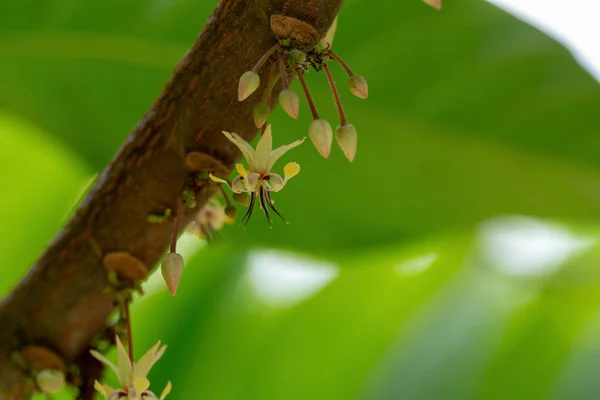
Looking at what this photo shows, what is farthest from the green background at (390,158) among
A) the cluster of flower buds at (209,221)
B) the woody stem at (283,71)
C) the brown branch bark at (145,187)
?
the woody stem at (283,71)

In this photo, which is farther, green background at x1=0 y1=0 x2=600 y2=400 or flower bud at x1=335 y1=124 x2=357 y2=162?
green background at x1=0 y1=0 x2=600 y2=400

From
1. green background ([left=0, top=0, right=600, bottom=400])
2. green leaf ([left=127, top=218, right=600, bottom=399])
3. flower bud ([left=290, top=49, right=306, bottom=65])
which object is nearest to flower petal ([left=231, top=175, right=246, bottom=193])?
flower bud ([left=290, top=49, right=306, bottom=65])

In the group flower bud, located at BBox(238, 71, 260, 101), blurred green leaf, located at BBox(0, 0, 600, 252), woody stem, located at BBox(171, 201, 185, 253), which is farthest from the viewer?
blurred green leaf, located at BBox(0, 0, 600, 252)

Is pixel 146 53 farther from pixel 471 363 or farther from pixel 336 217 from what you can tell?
pixel 471 363

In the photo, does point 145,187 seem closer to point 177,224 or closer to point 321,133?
point 177,224

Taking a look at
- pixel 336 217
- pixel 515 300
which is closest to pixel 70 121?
pixel 336 217

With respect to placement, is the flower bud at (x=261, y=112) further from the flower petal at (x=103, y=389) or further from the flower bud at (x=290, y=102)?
the flower petal at (x=103, y=389)

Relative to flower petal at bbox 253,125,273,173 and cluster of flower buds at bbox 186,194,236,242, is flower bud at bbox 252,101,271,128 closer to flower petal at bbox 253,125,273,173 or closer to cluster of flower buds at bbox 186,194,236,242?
flower petal at bbox 253,125,273,173
